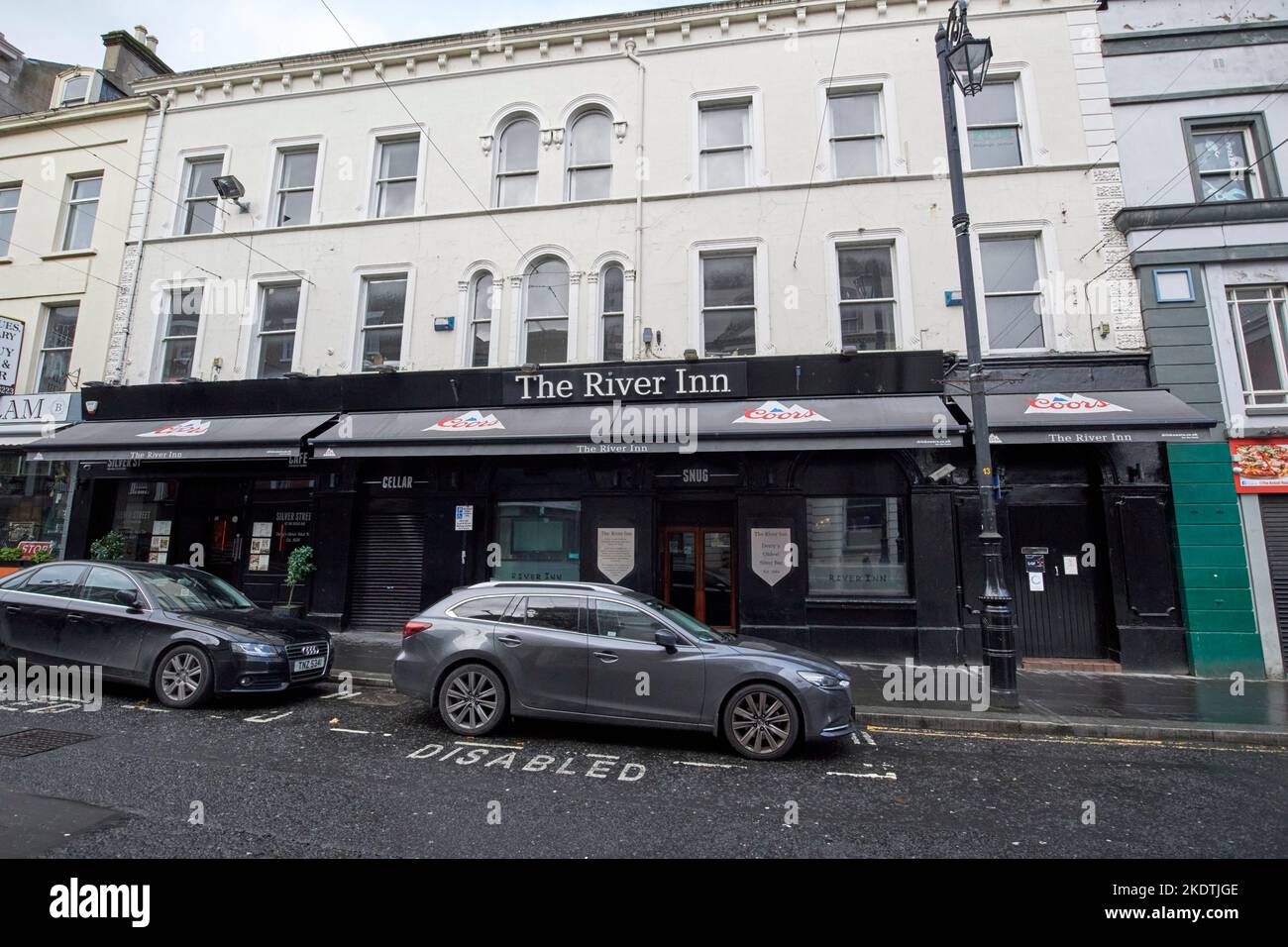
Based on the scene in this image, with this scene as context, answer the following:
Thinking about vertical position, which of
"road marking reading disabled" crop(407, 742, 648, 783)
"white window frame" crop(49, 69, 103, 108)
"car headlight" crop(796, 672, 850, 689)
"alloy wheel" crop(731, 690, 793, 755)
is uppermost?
"white window frame" crop(49, 69, 103, 108)

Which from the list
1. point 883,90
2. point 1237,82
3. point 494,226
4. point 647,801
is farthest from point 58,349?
point 1237,82

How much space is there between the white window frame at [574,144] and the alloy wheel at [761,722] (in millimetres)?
10515

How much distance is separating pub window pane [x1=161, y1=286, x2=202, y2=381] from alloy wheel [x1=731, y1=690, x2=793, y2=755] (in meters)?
14.4

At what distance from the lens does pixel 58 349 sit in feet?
46.8

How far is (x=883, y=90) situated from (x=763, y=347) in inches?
235

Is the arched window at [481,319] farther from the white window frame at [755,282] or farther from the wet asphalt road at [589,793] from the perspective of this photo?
the wet asphalt road at [589,793]

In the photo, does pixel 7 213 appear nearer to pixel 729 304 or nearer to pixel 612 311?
pixel 612 311

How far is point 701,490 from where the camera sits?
1116 centimetres

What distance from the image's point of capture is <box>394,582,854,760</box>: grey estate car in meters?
5.61

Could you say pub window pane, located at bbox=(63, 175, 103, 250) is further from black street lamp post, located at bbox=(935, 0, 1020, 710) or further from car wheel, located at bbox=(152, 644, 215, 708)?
black street lamp post, located at bbox=(935, 0, 1020, 710)

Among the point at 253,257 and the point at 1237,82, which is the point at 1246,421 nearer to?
the point at 1237,82

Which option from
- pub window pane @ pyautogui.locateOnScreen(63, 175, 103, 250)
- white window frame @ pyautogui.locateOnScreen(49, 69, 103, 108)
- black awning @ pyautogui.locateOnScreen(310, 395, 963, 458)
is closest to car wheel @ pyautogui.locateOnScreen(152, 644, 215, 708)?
black awning @ pyautogui.locateOnScreen(310, 395, 963, 458)

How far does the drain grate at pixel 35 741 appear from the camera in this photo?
5266 mm

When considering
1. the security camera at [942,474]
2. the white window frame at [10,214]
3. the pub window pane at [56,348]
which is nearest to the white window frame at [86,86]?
the white window frame at [10,214]
